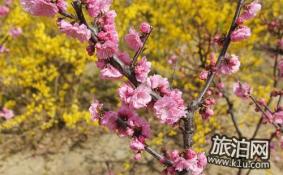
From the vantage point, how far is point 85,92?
7195 millimetres

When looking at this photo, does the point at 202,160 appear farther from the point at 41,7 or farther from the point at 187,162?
the point at 41,7

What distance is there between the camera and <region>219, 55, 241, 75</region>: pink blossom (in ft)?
8.63

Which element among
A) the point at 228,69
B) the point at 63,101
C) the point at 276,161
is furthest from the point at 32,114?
the point at 228,69

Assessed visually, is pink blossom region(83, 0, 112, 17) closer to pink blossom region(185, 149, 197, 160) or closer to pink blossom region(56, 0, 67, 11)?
pink blossom region(56, 0, 67, 11)

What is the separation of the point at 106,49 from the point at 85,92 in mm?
5104

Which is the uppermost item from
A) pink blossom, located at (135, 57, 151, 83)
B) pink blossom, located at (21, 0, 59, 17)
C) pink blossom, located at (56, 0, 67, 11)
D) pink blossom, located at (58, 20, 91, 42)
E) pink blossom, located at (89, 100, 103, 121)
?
pink blossom, located at (56, 0, 67, 11)

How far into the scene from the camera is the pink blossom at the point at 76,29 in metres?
2.07

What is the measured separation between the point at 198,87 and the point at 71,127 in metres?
1.89

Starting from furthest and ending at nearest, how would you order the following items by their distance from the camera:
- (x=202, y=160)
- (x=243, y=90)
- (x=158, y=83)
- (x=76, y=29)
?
(x=243, y=90)
(x=202, y=160)
(x=158, y=83)
(x=76, y=29)

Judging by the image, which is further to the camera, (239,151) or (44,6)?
(239,151)

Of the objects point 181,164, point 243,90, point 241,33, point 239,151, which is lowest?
point 181,164

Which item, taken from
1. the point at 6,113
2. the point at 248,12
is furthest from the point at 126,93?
the point at 6,113

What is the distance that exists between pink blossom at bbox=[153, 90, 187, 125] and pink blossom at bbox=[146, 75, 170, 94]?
40mm

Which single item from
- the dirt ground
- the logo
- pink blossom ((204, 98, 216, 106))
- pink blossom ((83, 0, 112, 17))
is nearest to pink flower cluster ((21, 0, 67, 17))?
pink blossom ((83, 0, 112, 17))
